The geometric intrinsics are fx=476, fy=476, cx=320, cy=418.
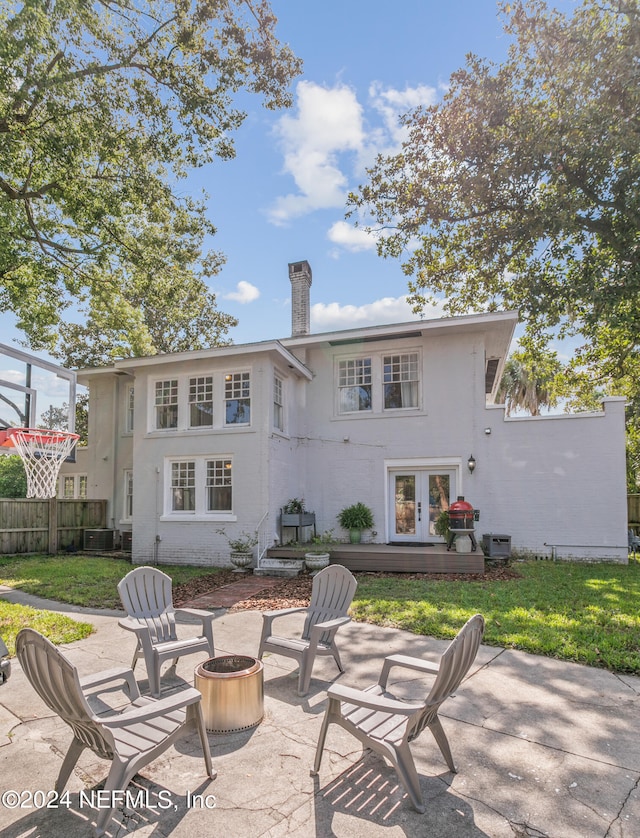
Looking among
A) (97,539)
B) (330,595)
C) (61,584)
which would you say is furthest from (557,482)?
(97,539)

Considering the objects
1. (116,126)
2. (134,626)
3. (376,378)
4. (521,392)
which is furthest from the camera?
(521,392)

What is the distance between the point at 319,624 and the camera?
480 cm

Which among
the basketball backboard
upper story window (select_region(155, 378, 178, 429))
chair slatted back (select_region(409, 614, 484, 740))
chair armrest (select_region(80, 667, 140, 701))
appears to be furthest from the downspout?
chair slatted back (select_region(409, 614, 484, 740))

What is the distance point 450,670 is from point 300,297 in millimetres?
13393

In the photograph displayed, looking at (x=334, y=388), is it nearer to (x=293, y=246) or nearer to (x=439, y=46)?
(x=293, y=246)

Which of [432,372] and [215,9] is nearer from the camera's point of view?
[215,9]

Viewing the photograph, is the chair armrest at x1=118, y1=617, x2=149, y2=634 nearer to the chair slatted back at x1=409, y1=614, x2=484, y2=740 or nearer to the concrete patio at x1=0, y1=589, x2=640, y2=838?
the concrete patio at x1=0, y1=589, x2=640, y2=838

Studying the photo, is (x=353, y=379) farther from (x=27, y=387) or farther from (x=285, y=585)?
(x=27, y=387)

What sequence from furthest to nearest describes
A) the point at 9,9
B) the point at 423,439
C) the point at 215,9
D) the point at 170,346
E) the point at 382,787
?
the point at 170,346 < the point at 423,439 < the point at 215,9 < the point at 9,9 < the point at 382,787

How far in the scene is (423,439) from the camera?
42.2 ft

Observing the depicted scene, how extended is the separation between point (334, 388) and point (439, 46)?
887 centimetres

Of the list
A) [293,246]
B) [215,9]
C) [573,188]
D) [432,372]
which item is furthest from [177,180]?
[573,188]

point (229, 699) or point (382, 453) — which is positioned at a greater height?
point (382, 453)

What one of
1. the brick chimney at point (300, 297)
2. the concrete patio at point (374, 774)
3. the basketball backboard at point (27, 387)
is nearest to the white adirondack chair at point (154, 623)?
the concrete patio at point (374, 774)
